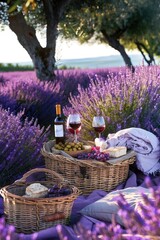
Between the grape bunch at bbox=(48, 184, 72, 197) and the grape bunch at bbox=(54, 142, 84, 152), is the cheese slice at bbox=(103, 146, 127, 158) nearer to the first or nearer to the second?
the grape bunch at bbox=(54, 142, 84, 152)

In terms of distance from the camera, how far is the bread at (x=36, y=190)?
3156mm

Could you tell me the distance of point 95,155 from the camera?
4.04 meters

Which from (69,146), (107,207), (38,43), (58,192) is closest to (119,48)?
(38,43)

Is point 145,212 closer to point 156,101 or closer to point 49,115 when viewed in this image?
point 156,101

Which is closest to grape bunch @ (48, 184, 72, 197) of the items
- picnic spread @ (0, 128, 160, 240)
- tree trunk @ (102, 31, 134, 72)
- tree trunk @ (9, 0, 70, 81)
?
picnic spread @ (0, 128, 160, 240)

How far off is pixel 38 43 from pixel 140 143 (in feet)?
22.6

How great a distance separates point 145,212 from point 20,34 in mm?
9750

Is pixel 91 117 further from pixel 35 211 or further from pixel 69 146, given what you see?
pixel 35 211

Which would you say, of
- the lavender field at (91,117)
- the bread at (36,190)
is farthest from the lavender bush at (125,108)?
the bread at (36,190)

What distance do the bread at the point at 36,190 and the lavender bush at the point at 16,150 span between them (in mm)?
746

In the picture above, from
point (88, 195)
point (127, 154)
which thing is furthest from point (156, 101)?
point (88, 195)

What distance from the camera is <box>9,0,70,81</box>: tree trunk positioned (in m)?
10.8

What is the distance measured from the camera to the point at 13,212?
311 cm

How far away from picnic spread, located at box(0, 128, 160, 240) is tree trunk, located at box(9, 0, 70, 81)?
21.4 feet
